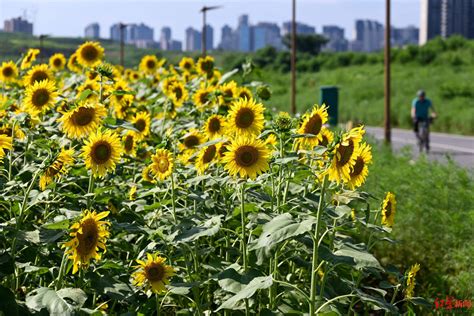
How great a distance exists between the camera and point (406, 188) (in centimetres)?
695

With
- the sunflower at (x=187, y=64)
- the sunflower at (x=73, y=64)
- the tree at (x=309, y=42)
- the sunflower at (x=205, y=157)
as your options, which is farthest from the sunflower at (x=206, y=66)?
the tree at (x=309, y=42)

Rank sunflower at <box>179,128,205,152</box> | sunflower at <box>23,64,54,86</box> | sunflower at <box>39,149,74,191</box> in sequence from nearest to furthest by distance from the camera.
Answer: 1. sunflower at <box>39,149,74,191</box>
2. sunflower at <box>179,128,205,152</box>
3. sunflower at <box>23,64,54,86</box>

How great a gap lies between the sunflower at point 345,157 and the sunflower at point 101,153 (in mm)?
975

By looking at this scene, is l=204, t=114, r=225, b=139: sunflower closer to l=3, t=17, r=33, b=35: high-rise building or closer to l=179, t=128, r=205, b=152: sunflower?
l=179, t=128, r=205, b=152: sunflower

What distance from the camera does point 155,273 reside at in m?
3.16

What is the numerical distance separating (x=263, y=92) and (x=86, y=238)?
2.52 metres

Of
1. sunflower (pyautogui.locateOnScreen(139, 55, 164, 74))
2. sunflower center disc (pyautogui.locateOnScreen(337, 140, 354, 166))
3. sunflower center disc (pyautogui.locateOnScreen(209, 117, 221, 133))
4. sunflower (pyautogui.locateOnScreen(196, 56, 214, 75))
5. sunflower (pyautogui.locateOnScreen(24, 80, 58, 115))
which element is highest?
sunflower (pyautogui.locateOnScreen(139, 55, 164, 74))

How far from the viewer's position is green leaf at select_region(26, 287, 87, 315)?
281 cm

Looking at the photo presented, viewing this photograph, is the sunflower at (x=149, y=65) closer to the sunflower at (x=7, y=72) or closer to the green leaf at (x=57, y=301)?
the sunflower at (x=7, y=72)

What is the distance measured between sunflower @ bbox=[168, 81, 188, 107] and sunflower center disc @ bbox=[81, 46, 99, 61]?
0.68 meters

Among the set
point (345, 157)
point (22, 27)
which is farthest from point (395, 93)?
point (345, 157)

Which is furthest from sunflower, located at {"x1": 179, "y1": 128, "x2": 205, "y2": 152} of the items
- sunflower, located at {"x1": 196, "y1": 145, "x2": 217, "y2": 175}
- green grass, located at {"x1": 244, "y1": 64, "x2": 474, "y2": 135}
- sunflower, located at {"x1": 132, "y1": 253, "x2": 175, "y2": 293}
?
green grass, located at {"x1": 244, "y1": 64, "x2": 474, "y2": 135}

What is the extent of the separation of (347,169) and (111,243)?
123 centimetres

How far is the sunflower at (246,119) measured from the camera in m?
3.65
